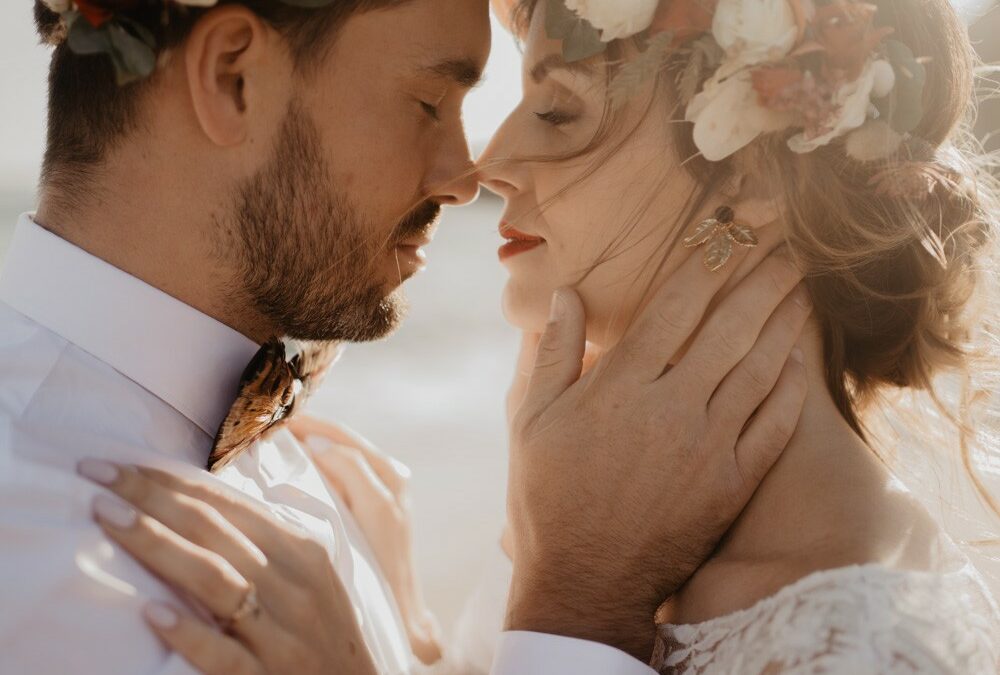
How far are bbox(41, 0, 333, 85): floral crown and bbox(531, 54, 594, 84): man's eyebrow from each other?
67 cm

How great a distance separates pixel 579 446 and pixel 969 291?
0.88 metres

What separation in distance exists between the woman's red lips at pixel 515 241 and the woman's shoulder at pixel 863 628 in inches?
35.3

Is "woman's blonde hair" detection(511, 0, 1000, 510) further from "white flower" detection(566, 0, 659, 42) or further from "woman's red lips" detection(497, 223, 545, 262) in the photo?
"woman's red lips" detection(497, 223, 545, 262)

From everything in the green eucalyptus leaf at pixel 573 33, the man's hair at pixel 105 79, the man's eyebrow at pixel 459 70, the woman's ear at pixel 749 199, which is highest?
the green eucalyptus leaf at pixel 573 33

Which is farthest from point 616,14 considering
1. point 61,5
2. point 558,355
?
point 61,5

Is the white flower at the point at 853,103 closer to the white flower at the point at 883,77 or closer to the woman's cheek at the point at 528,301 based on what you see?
the white flower at the point at 883,77

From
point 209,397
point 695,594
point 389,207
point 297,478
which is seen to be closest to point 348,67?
point 389,207

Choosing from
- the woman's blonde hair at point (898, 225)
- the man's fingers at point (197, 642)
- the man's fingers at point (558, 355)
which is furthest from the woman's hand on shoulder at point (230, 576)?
the woman's blonde hair at point (898, 225)

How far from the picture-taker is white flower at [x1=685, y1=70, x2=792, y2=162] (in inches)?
72.7

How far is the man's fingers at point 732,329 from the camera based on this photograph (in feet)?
6.39

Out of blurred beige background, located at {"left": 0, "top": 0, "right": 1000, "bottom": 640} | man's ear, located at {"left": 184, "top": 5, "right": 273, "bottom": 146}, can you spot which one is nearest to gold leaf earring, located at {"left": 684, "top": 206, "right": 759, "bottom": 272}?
blurred beige background, located at {"left": 0, "top": 0, "right": 1000, "bottom": 640}

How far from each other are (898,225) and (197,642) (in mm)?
1504

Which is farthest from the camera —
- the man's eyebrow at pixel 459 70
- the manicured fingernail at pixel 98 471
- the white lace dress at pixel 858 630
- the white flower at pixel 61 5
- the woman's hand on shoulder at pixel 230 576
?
the man's eyebrow at pixel 459 70

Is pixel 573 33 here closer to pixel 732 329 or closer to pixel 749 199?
pixel 749 199
